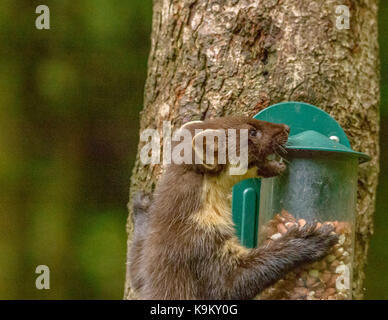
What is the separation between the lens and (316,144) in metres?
3.89

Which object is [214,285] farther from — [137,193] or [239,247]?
[137,193]

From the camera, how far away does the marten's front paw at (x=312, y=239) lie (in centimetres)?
383

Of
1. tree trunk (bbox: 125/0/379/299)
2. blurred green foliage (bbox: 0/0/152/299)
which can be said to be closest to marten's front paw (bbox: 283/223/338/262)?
tree trunk (bbox: 125/0/379/299)

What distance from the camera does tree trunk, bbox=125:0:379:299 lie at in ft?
14.2

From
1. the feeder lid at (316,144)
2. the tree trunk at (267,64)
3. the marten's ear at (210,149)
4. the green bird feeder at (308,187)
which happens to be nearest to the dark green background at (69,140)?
the tree trunk at (267,64)

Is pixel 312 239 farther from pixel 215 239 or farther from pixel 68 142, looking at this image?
pixel 68 142

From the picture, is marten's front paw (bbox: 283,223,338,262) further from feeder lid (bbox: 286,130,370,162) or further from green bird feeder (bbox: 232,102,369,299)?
feeder lid (bbox: 286,130,370,162)

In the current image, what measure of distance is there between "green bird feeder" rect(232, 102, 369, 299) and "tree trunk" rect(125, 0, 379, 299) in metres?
0.18

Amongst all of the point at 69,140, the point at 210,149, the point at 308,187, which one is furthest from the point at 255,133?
the point at 69,140

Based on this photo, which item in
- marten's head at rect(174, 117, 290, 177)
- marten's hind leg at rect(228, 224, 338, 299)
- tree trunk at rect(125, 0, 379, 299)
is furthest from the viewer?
tree trunk at rect(125, 0, 379, 299)

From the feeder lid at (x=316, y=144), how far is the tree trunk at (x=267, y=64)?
36 centimetres

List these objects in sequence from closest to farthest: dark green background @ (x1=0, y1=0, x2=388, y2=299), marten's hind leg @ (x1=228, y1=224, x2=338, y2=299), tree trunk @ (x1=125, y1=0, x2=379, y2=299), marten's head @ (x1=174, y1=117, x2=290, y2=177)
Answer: marten's hind leg @ (x1=228, y1=224, x2=338, y2=299)
marten's head @ (x1=174, y1=117, x2=290, y2=177)
tree trunk @ (x1=125, y1=0, x2=379, y2=299)
dark green background @ (x1=0, y1=0, x2=388, y2=299)

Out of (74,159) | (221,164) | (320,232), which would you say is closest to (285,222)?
(320,232)

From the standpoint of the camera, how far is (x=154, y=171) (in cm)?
471
